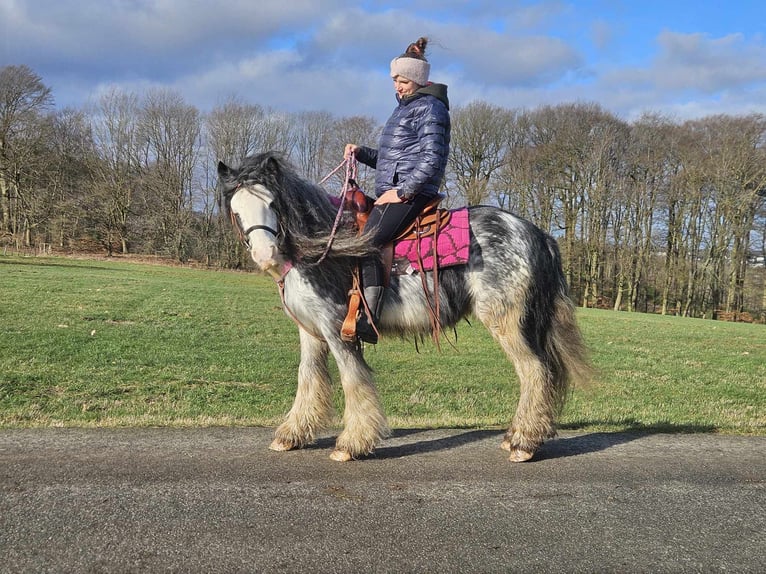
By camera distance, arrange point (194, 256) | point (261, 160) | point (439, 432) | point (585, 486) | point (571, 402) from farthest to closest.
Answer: point (194, 256) < point (571, 402) < point (439, 432) < point (261, 160) < point (585, 486)

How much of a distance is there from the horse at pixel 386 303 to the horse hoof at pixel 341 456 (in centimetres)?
1

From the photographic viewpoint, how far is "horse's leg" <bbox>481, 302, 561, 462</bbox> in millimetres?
4911

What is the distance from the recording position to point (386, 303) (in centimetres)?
495

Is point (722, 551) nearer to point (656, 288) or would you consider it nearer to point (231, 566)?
point (231, 566)

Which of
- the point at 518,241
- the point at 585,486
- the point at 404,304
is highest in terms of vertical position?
the point at 518,241

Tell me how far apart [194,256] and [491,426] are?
164 feet

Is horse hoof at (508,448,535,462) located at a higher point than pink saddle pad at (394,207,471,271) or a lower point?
lower

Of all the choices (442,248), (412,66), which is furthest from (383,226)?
(412,66)

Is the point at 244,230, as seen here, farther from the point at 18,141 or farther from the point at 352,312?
the point at 18,141

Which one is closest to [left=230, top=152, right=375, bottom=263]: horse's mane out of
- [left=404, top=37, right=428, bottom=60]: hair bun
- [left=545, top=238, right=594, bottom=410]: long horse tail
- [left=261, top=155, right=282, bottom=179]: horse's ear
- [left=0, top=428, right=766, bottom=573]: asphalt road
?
[left=261, top=155, right=282, bottom=179]: horse's ear

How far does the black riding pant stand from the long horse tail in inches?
57.8

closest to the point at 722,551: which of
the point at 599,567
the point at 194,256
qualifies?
the point at 599,567

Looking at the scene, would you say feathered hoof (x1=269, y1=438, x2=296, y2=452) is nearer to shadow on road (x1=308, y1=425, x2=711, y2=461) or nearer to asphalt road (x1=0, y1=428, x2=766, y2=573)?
asphalt road (x1=0, y1=428, x2=766, y2=573)

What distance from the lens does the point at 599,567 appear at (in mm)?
→ 3020
